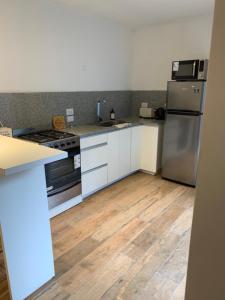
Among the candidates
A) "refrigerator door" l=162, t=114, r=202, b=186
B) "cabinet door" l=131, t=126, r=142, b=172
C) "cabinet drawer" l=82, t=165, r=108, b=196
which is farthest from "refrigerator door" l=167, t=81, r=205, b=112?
"cabinet drawer" l=82, t=165, r=108, b=196

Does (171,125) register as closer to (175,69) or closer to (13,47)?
(175,69)

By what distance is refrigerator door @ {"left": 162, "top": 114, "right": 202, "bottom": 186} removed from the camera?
3.22 meters

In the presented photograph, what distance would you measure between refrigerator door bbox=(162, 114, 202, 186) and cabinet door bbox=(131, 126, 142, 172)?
428mm

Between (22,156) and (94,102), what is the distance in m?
2.29

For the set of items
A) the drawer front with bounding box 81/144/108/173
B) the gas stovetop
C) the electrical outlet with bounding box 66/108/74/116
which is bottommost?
the drawer front with bounding box 81/144/108/173

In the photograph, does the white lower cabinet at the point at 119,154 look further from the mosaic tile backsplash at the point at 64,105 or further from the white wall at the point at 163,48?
the white wall at the point at 163,48

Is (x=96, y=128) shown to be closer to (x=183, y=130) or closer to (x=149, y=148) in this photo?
(x=149, y=148)

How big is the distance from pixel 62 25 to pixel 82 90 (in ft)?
2.84

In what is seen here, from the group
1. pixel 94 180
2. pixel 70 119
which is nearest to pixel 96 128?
pixel 70 119

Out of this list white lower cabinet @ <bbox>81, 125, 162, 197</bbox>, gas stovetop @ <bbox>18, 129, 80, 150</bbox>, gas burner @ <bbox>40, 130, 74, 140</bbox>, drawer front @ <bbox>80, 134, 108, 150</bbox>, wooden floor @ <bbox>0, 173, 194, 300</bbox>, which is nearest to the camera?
wooden floor @ <bbox>0, 173, 194, 300</bbox>

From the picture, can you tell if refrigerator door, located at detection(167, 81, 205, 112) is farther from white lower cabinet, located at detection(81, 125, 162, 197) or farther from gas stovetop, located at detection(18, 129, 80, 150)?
gas stovetop, located at detection(18, 129, 80, 150)


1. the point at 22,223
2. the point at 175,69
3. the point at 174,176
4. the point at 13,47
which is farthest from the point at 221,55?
the point at 174,176

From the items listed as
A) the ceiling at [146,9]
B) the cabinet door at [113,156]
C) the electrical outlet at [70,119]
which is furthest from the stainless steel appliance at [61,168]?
the ceiling at [146,9]

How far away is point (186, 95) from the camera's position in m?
3.17
